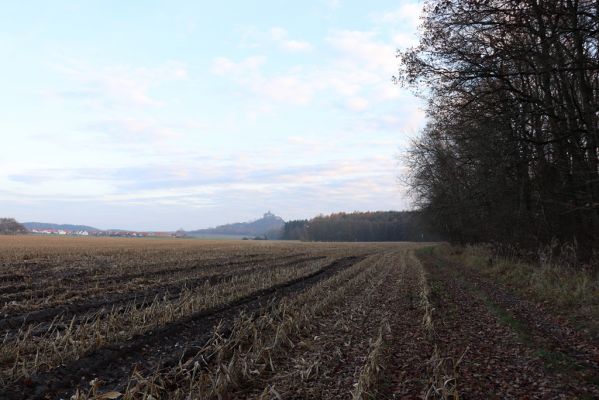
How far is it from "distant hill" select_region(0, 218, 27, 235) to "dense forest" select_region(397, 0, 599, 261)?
143 metres

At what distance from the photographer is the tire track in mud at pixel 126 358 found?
6.05 metres

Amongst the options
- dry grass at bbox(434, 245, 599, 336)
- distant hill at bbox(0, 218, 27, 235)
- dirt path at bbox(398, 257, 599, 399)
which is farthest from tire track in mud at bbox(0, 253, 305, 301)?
distant hill at bbox(0, 218, 27, 235)

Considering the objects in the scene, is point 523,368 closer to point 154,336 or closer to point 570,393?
point 570,393

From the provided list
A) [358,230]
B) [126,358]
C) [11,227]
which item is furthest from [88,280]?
[358,230]

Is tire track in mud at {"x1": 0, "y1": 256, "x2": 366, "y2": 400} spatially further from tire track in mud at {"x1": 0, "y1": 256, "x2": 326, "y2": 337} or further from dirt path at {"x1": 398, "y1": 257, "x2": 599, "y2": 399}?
Result: dirt path at {"x1": 398, "y1": 257, "x2": 599, "y2": 399}

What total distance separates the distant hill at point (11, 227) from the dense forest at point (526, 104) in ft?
468

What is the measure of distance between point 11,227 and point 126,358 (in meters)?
149

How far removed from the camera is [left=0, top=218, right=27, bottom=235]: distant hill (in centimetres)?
12802

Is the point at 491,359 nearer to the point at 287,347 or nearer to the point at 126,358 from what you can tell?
the point at 287,347

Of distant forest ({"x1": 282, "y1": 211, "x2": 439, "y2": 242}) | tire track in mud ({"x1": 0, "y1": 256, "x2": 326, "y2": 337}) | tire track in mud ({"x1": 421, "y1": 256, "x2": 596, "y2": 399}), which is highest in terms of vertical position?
distant forest ({"x1": 282, "y1": 211, "x2": 439, "y2": 242})

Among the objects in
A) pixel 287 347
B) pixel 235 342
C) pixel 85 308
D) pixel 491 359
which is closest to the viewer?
pixel 491 359

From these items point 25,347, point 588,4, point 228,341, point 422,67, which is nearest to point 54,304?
point 25,347

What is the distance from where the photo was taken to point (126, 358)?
7.63 metres

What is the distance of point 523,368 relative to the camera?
7.25 meters
